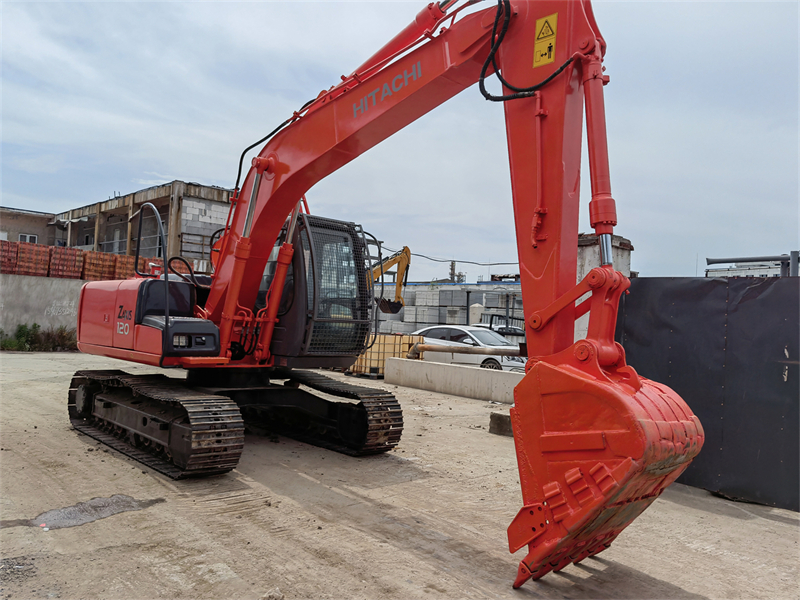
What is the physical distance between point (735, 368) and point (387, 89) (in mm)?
4479

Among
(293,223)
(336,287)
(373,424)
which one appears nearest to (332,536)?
(373,424)

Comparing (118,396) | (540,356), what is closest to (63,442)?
(118,396)

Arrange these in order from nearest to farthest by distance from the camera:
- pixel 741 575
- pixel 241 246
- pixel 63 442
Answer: pixel 741 575, pixel 241 246, pixel 63 442

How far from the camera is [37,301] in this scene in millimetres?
21219

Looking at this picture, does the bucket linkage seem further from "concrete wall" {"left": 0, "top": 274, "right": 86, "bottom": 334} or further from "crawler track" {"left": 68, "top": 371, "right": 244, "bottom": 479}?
"concrete wall" {"left": 0, "top": 274, "right": 86, "bottom": 334}

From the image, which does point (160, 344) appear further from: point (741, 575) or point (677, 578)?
point (741, 575)

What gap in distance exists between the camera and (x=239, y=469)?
655 centimetres

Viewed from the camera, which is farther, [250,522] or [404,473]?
[404,473]

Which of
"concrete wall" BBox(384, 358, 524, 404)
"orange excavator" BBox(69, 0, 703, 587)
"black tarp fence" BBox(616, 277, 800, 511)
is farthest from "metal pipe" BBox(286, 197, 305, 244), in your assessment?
"concrete wall" BBox(384, 358, 524, 404)

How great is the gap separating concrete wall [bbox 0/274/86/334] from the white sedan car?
1246 cm

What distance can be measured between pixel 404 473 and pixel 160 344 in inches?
117

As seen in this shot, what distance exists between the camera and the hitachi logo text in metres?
5.11

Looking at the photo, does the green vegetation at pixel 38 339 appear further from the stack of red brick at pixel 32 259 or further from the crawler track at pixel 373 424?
the crawler track at pixel 373 424

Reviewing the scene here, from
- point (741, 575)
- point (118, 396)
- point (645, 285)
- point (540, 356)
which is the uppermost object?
point (645, 285)
